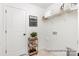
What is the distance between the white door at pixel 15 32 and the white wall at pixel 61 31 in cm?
31

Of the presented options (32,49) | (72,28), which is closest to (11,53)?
(32,49)

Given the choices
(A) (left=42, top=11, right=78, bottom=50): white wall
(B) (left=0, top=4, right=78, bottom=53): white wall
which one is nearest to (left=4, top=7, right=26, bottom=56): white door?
(B) (left=0, top=4, right=78, bottom=53): white wall

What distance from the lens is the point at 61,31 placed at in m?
1.49

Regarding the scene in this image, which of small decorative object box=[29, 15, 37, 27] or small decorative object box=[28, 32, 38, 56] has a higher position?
small decorative object box=[29, 15, 37, 27]

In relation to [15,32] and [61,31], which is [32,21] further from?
[61,31]

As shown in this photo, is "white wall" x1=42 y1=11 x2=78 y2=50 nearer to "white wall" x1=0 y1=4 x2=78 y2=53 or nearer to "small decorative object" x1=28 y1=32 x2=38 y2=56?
"white wall" x1=0 y1=4 x2=78 y2=53

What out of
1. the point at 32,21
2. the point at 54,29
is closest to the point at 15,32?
the point at 32,21

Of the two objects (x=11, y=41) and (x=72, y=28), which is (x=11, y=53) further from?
(x=72, y=28)

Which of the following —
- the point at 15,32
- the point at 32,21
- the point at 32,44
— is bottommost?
the point at 32,44

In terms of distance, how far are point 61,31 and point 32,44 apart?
1.48 ft

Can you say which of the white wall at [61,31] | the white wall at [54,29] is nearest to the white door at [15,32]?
the white wall at [54,29]

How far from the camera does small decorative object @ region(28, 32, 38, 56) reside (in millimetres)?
1488

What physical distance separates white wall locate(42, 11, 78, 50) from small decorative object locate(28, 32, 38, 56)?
0.13 m

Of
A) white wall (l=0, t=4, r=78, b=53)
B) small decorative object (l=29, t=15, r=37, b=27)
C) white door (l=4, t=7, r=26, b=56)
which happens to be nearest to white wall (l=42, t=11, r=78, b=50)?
white wall (l=0, t=4, r=78, b=53)
